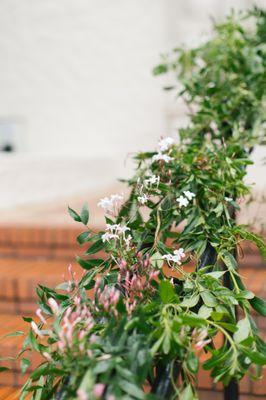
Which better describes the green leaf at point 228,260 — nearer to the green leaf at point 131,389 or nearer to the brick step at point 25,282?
the green leaf at point 131,389

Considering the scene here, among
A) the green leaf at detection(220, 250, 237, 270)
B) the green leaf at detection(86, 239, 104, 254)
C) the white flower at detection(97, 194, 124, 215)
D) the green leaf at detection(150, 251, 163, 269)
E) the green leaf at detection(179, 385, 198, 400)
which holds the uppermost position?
the white flower at detection(97, 194, 124, 215)

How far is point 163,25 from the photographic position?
5117 mm

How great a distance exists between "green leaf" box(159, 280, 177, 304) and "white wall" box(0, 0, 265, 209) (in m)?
4.64

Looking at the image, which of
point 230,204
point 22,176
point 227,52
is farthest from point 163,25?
point 230,204

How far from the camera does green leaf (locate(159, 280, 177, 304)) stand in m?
0.57

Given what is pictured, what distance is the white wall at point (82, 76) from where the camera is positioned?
17.1ft

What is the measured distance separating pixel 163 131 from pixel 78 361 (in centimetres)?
483

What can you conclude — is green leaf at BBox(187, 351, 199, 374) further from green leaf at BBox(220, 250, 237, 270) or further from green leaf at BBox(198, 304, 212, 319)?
green leaf at BBox(220, 250, 237, 270)

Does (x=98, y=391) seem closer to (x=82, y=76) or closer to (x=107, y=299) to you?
(x=107, y=299)

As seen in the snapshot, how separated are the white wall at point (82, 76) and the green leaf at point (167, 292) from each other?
4643 mm

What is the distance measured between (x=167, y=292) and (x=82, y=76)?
16.1ft

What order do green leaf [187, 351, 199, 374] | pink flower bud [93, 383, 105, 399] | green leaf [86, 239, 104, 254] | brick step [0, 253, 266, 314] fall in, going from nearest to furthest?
1. pink flower bud [93, 383, 105, 399]
2. green leaf [187, 351, 199, 374]
3. green leaf [86, 239, 104, 254]
4. brick step [0, 253, 266, 314]

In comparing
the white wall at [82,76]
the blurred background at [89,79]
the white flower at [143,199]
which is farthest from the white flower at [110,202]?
the white wall at [82,76]

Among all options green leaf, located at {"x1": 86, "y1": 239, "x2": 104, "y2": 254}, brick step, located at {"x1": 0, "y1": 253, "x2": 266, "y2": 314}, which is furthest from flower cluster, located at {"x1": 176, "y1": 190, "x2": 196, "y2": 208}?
brick step, located at {"x1": 0, "y1": 253, "x2": 266, "y2": 314}
